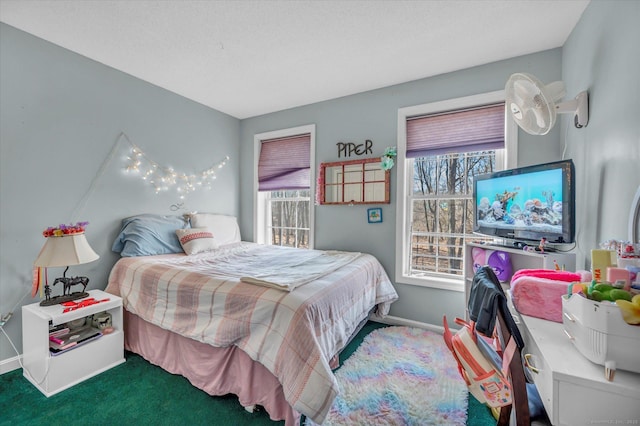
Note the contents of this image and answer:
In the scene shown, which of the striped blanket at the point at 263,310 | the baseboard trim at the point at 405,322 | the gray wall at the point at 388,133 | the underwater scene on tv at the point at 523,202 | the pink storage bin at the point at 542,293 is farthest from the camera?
the baseboard trim at the point at 405,322

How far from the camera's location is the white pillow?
3177 millimetres

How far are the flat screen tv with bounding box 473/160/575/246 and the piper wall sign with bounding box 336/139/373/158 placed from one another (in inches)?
46.6

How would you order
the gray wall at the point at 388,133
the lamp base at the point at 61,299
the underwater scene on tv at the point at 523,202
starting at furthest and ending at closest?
the gray wall at the point at 388,133 → the lamp base at the point at 61,299 → the underwater scene on tv at the point at 523,202

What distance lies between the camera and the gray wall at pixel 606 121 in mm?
1243

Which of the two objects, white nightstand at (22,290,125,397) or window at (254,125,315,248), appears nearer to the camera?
white nightstand at (22,290,125,397)

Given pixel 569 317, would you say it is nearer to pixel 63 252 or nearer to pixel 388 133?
pixel 388 133

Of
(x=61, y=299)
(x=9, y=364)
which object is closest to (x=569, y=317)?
(x=61, y=299)

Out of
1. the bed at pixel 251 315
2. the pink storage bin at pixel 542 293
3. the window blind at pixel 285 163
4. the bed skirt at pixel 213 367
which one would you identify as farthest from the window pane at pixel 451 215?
the bed skirt at pixel 213 367

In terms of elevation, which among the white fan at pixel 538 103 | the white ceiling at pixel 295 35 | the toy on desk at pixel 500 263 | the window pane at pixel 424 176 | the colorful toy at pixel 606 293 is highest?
the white ceiling at pixel 295 35

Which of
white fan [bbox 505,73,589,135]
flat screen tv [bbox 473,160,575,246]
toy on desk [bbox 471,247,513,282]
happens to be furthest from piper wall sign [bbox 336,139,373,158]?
toy on desk [bbox 471,247,513,282]

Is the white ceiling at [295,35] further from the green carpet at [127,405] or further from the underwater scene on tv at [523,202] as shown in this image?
the green carpet at [127,405]

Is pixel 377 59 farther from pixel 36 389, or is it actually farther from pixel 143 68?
pixel 36 389

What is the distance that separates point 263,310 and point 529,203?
6.15ft

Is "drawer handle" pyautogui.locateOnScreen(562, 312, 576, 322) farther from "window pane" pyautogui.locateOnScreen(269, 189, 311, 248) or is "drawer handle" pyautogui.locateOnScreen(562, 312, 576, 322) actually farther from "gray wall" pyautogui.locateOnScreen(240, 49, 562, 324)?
"window pane" pyautogui.locateOnScreen(269, 189, 311, 248)
